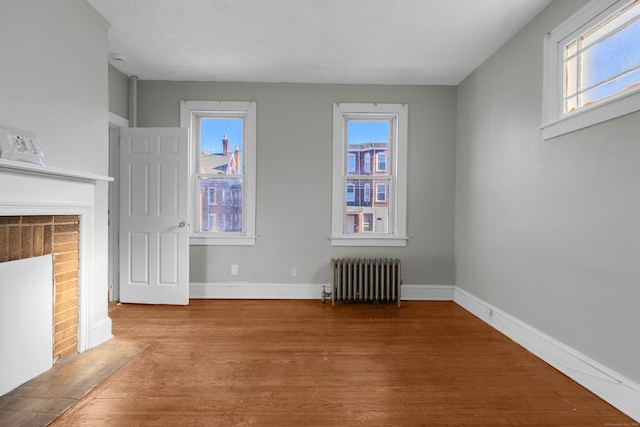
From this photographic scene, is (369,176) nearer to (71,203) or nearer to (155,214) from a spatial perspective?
(155,214)

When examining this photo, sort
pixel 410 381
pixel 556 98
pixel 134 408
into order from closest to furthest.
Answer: pixel 134 408 → pixel 410 381 → pixel 556 98

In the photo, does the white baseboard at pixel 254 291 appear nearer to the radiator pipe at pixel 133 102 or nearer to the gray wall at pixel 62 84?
the gray wall at pixel 62 84

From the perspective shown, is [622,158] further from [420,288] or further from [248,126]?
[248,126]

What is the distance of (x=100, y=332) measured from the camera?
116 inches

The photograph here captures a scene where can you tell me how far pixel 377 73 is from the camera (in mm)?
4098

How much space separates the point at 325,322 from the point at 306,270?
100cm

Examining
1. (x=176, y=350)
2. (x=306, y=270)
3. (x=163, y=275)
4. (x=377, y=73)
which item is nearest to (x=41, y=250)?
(x=176, y=350)

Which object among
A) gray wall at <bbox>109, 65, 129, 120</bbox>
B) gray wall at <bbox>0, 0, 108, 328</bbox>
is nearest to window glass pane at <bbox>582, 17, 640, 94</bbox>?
gray wall at <bbox>0, 0, 108, 328</bbox>

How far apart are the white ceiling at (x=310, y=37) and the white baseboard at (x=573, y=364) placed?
8.40ft

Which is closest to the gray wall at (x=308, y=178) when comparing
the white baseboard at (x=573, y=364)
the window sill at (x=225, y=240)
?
the window sill at (x=225, y=240)

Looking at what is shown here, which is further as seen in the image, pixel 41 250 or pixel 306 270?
pixel 306 270

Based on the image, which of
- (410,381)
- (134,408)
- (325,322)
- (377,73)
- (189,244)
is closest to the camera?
(134,408)

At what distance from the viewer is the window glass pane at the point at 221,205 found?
4539 millimetres

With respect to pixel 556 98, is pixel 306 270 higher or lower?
lower
